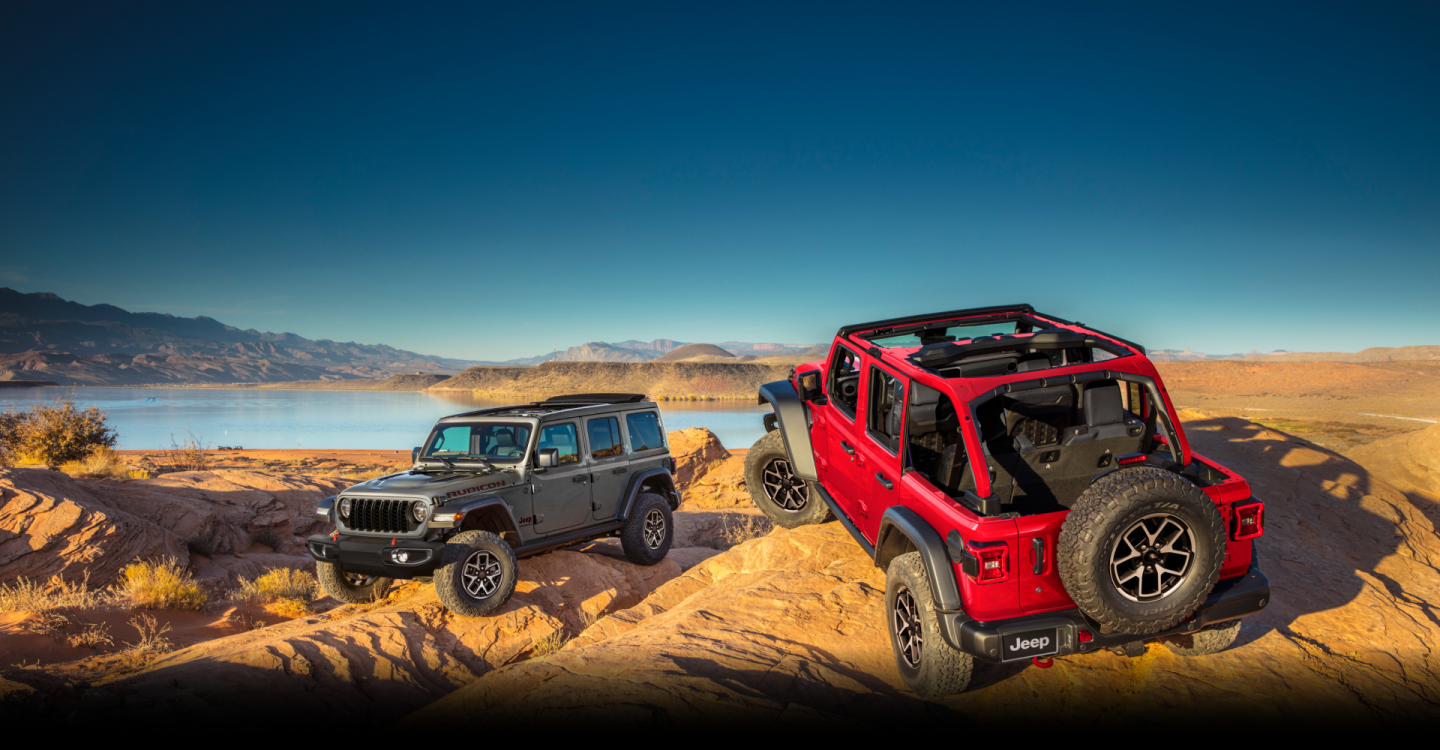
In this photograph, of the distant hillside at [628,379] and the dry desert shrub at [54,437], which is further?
the distant hillside at [628,379]

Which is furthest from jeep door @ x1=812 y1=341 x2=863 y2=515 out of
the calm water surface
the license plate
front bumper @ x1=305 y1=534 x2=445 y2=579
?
the calm water surface

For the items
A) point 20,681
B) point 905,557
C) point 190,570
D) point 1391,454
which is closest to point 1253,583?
point 905,557

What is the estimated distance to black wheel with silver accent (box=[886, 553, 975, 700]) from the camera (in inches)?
150

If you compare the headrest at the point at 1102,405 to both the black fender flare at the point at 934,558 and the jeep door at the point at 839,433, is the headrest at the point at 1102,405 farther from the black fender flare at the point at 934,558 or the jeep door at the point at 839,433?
the jeep door at the point at 839,433

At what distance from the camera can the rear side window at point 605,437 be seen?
8312 millimetres

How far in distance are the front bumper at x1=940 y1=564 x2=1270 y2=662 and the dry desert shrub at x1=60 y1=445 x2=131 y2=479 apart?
1809 centimetres

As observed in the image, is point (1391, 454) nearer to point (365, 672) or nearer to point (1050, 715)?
point (1050, 715)

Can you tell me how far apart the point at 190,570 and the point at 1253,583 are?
12931 millimetres

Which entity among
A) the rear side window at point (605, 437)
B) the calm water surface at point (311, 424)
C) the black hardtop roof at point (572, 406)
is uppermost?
the black hardtop roof at point (572, 406)

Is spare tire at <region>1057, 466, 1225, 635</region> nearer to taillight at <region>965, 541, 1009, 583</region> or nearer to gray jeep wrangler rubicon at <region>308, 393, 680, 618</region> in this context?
taillight at <region>965, 541, 1009, 583</region>

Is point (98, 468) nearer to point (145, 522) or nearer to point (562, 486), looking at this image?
point (145, 522)

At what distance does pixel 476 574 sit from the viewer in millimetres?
6668

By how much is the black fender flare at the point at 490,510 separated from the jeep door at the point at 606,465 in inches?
49.1

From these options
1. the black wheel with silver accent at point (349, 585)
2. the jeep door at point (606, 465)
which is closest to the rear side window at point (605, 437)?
the jeep door at point (606, 465)
